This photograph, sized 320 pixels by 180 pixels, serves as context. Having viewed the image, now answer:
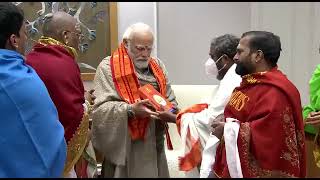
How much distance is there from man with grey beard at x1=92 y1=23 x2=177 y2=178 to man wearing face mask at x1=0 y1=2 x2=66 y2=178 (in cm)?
101

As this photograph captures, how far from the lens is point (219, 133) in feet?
6.90

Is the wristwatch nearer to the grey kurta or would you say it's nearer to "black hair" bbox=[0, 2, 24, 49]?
the grey kurta

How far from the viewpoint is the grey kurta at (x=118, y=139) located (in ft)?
8.46

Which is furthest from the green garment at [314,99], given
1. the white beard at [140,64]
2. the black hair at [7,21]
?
the black hair at [7,21]

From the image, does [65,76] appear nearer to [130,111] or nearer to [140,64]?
[130,111]

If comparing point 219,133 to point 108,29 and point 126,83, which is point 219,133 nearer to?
point 126,83

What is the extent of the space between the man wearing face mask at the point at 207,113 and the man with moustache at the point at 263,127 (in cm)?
28

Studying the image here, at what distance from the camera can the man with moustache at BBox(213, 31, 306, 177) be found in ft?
6.35

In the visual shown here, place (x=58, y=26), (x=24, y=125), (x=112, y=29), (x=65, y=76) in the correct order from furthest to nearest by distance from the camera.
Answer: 1. (x=112, y=29)
2. (x=58, y=26)
3. (x=65, y=76)
4. (x=24, y=125)

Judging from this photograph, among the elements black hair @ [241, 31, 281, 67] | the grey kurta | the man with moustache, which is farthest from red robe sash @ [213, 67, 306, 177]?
the grey kurta

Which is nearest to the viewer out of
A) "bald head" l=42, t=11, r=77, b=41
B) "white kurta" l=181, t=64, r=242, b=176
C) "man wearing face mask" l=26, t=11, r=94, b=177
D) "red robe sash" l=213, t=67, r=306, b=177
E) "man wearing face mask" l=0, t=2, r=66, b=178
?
"man wearing face mask" l=0, t=2, r=66, b=178

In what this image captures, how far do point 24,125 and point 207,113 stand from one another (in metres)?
1.20

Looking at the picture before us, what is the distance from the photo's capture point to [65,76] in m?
2.10

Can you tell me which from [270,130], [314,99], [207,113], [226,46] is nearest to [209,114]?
[207,113]
